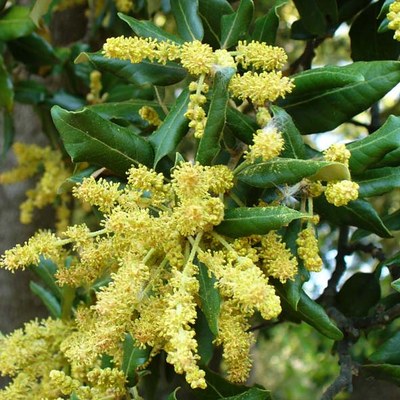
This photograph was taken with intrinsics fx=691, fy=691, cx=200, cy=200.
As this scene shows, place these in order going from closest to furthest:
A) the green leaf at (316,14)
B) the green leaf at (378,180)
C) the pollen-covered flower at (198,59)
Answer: the pollen-covered flower at (198,59) < the green leaf at (378,180) < the green leaf at (316,14)

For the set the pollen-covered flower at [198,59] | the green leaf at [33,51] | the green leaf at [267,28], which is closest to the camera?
the pollen-covered flower at [198,59]

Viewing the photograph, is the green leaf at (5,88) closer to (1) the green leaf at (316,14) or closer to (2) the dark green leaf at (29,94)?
(2) the dark green leaf at (29,94)

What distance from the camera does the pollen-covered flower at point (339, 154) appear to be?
110 cm

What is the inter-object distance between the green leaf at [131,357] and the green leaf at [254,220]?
0.93ft

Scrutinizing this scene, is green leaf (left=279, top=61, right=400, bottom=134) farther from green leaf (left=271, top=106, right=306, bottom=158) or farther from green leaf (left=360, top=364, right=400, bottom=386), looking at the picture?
green leaf (left=360, top=364, right=400, bottom=386)

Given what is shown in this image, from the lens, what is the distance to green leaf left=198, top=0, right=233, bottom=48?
144cm

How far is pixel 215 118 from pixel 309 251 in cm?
27

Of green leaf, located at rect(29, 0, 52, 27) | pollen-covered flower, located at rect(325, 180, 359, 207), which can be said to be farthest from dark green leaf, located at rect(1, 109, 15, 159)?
pollen-covered flower, located at rect(325, 180, 359, 207)

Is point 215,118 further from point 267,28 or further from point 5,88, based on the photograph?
point 5,88

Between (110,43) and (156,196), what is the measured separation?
0.27 metres

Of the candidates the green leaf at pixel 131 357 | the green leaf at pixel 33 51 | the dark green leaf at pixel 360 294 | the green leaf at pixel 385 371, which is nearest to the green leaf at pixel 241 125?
the green leaf at pixel 131 357

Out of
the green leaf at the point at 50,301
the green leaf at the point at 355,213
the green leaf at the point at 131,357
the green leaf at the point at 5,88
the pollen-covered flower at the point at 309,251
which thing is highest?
the pollen-covered flower at the point at 309,251

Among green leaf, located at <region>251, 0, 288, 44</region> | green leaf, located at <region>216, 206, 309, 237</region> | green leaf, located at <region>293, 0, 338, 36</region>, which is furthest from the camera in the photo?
green leaf, located at <region>293, 0, 338, 36</region>

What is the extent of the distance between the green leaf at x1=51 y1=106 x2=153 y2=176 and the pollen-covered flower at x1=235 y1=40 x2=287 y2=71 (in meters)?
0.24
